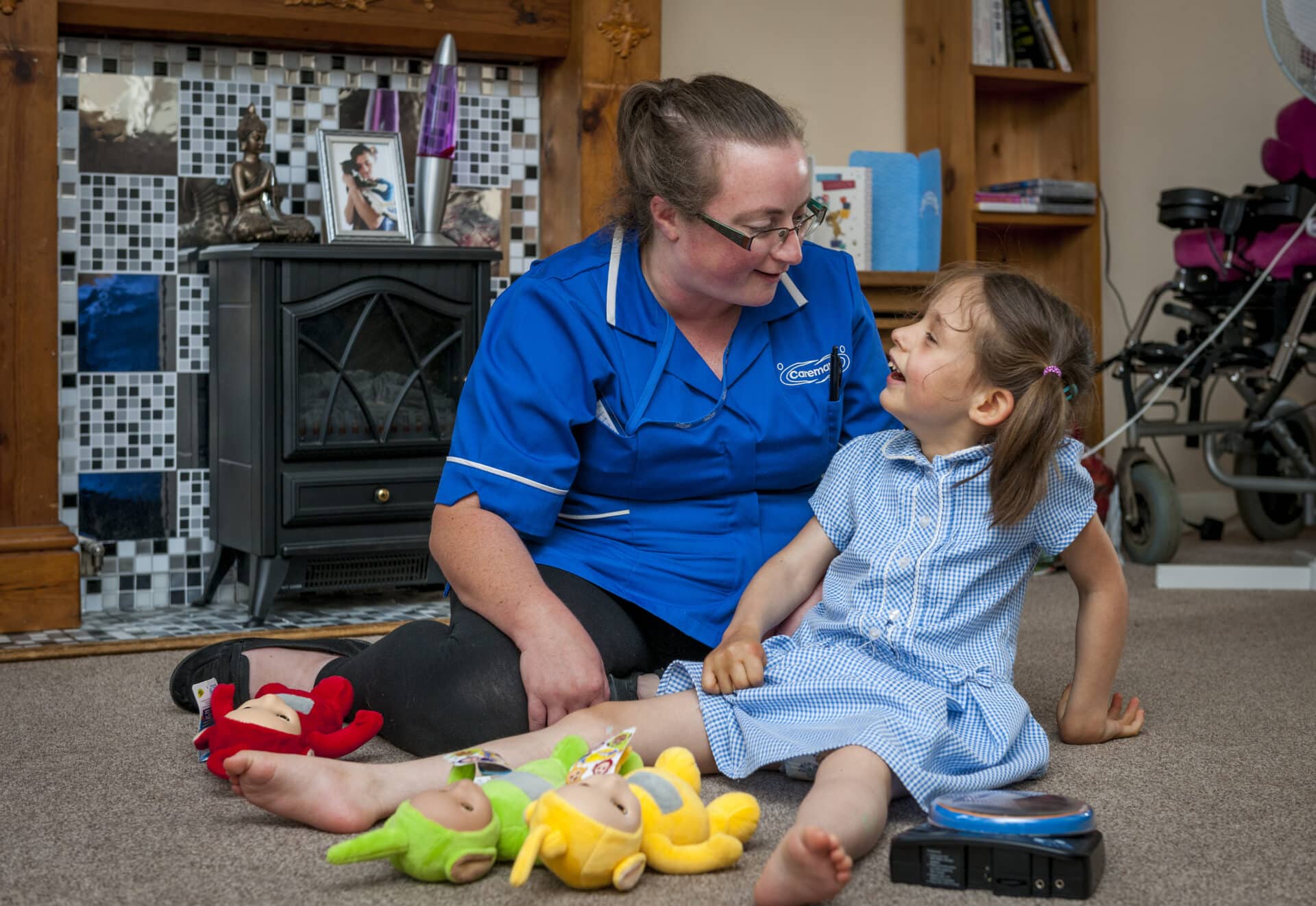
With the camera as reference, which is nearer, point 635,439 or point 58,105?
point 635,439

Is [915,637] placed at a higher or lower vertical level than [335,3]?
lower

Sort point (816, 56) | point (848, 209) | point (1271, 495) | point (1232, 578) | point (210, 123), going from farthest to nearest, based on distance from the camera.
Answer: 1. point (1271, 495)
2. point (816, 56)
3. point (848, 209)
4. point (1232, 578)
5. point (210, 123)

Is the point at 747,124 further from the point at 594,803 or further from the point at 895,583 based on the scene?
the point at 594,803

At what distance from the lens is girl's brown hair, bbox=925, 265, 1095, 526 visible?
1393 millimetres

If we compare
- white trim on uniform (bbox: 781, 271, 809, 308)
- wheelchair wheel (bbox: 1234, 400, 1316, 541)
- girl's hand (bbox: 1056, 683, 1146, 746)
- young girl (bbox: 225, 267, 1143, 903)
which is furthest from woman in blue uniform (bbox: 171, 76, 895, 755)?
wheelchair wheel (bbox: 1234, 400, 1316, 541)

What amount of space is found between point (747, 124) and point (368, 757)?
0.85 m

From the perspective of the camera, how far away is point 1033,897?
3.63 ft

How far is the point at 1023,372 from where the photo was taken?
1406mm

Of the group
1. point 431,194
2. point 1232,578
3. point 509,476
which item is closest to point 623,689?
point 509,476

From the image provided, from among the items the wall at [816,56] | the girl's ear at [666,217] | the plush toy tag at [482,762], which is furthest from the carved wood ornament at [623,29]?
the plush toy tag at [482,762]

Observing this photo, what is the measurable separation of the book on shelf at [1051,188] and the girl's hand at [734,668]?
2335 millimetres

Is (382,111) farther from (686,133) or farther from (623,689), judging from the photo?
(623,689)

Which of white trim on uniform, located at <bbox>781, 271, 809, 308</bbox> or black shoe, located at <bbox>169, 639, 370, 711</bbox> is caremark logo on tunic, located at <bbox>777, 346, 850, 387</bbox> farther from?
black shoe, located at <bbox>169, 639, 370, 711</bbox>

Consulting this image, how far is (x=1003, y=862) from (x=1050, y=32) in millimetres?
2878
